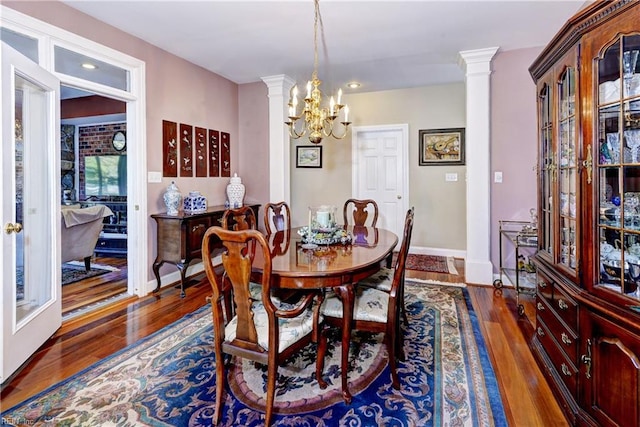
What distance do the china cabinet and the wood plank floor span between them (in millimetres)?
179

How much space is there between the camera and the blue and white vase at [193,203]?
3.80m

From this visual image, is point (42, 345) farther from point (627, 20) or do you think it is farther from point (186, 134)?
point (627, 20)

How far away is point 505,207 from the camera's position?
3.75 m

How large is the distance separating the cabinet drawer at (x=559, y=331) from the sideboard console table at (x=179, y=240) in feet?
10.0

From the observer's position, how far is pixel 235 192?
4520 millimetres

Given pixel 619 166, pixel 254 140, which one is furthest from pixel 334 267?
pixel 254 140

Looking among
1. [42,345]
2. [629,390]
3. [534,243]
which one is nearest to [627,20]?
[629,390]

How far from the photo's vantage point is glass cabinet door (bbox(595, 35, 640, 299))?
4.62 ft

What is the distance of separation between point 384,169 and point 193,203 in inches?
121

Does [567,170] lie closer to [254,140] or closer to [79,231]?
[254,140]

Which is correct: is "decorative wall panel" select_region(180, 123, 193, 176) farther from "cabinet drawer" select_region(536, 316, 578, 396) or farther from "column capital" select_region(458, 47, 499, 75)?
"cabinet drawer" select_region(536, 316, 578, 396)

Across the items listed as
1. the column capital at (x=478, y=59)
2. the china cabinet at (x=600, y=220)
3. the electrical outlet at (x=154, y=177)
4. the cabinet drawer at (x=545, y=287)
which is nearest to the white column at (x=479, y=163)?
the column capital at (x=478, y=59)

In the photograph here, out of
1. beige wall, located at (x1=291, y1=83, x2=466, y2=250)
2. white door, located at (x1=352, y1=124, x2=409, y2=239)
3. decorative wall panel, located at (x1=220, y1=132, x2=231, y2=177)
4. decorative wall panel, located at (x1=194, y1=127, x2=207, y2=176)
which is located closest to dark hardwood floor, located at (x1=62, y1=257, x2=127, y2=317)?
decorative wall panel, located at (x1=194, y1=127, x2=207, y2=176)

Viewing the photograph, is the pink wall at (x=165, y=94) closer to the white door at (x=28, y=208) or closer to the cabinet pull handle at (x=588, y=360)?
the white door at (x=28, y=208)
